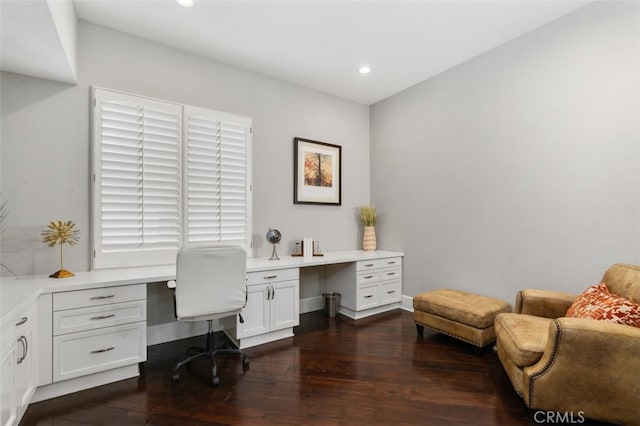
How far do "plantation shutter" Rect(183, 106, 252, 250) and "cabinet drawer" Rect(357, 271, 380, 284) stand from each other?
1479 mm

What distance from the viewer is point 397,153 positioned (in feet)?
14.2

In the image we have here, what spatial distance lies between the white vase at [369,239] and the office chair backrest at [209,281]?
7.55 feet

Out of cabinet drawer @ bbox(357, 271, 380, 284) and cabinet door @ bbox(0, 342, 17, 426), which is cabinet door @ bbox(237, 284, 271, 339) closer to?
cabinet drawer @ bbox(357, 271, 380, 284)

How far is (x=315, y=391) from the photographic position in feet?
7.23

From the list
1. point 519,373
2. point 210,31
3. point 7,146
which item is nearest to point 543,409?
point 519,373

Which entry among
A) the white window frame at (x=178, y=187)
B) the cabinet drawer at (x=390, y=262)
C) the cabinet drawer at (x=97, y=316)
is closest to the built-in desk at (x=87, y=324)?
the cabinet drawer at (x=97, y=316)

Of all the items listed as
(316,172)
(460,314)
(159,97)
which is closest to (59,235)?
(159,97)

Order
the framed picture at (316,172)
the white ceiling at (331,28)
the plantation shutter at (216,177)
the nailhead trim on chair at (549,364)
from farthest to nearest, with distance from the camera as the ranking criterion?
the framed picture at (316,172), the plantation shutter at (216,177), the white ceiling at (331,28), the nailhead trim on chair at (549,364)

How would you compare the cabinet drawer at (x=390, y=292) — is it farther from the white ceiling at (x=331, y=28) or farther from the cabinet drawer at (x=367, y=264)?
the white ceiling at (x=331, y=28)

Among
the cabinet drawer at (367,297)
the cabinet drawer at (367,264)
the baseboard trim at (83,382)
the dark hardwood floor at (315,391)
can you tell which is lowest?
the dark hardwood floor at (315,391)

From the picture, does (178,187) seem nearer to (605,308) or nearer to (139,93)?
(139,93)

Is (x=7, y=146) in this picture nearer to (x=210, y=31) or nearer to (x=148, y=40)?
(x=148, y=40)

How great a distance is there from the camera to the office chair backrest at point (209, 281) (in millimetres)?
2275

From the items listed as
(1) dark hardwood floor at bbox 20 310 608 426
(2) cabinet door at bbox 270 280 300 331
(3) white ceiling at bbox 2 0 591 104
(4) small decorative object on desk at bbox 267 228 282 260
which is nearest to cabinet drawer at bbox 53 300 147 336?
(1) dark hardwood floor at bbox 20 310 608 426
